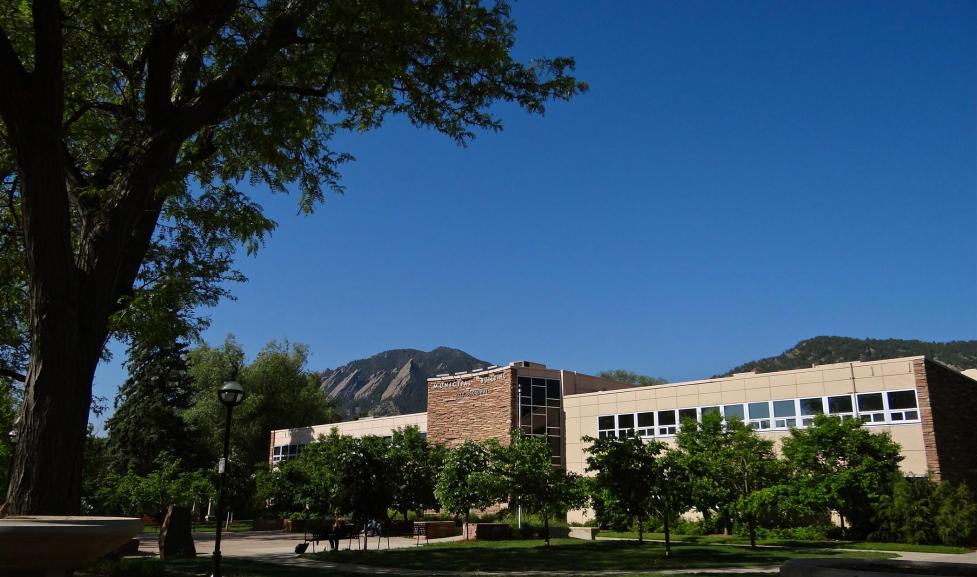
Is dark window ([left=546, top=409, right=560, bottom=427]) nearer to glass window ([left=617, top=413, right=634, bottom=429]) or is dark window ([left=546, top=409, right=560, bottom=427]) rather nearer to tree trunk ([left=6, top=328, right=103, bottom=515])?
glass window ([left=617, top=413, right=634, bottom=429])

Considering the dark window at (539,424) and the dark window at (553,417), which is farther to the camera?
the dark window at (553,417)

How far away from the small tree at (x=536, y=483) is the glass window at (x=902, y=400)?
13.5m

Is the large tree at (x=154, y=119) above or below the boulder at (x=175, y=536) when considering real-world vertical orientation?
above

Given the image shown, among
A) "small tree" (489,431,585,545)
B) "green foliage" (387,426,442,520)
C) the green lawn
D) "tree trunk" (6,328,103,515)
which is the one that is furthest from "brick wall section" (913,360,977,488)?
"tree trunk" (6,328,103,515)

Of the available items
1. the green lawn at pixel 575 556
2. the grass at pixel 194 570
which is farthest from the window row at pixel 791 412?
the grass at pixel 194 570

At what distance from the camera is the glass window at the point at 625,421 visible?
38.0 m

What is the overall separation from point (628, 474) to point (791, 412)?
14251mm

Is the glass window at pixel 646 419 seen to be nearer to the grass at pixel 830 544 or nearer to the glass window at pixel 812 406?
the glass window at pixel 812 406

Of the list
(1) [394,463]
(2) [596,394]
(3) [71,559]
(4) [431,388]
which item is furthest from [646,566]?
(4) [431,388]

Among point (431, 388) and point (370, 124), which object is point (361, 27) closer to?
point (370, 124)

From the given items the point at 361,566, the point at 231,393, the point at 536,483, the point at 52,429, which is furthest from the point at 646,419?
the point at 52,429

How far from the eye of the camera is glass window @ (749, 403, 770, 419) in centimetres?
3259

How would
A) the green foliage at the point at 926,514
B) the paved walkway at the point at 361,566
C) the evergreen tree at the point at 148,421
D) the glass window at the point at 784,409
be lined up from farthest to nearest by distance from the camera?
the evergreen tree at the point at 148,421 → the glass window at the point at 784,409 → the green foliage at the point at 926,514 → the paved walkway at the point at 361,566

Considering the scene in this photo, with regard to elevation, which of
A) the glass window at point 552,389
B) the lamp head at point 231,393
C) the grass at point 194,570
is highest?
the glass window at point 552,389
